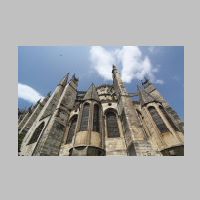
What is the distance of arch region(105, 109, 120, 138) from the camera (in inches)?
538

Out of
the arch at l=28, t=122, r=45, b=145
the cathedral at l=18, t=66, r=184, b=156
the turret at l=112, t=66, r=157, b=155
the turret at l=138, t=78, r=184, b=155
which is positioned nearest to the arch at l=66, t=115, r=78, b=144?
the cathedral at l=18, t=66, r=184, b=156

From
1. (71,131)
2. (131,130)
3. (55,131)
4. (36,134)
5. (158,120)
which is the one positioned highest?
(158,120)

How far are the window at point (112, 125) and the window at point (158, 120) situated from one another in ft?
10.8

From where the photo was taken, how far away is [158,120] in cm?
1322

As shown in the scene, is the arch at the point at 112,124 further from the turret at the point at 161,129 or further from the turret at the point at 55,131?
the turret at the point at 55,131

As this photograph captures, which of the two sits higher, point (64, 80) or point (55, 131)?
point (64, 80)

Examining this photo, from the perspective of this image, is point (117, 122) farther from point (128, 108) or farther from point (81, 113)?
point (81, 113)

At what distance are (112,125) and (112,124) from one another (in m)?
0.14

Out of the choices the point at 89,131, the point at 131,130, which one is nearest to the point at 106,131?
the point at 89,131

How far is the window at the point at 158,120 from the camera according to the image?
40.3ft

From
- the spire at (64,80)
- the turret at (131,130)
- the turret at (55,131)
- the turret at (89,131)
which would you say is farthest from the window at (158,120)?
the spire at (64,80)

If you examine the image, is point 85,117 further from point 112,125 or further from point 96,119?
point 112,125

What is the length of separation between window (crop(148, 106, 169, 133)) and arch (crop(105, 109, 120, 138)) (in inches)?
129

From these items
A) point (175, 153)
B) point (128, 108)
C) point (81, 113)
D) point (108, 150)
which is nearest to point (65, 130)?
point (81, 113)
